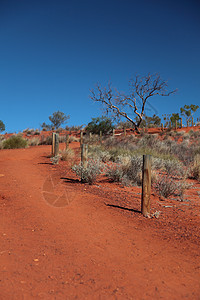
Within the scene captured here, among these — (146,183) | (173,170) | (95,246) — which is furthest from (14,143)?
(95,246)

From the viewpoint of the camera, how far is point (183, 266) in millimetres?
3963

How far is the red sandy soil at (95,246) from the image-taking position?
11.0ft

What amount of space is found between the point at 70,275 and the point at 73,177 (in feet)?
21.5

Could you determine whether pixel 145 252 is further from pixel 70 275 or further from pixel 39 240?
pixel 39 240

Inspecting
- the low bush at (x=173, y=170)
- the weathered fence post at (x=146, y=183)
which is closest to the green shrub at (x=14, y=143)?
the low bush at (x=173, y=170)

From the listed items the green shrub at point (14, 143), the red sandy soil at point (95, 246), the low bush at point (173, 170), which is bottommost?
the red sandy soil at point (95, 246)

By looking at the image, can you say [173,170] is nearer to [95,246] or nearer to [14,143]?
[95,246]

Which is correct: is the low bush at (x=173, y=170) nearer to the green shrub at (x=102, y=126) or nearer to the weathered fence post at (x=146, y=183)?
the weathered fence post at (x=146, y=183)

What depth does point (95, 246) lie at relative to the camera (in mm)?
4500

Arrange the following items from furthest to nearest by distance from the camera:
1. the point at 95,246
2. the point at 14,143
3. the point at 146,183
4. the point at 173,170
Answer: the point at 14,143 → the point at 173,170 → the point at 146,183 → the point at 95,246

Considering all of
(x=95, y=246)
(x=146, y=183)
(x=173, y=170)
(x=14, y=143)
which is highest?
(x=14, y=143)

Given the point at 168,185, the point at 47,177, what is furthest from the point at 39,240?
the point at 47,177

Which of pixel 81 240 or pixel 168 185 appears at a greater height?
pixel 168 185

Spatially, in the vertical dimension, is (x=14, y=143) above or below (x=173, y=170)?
above
